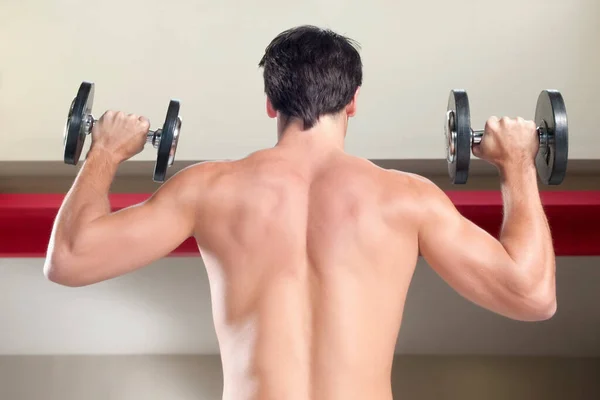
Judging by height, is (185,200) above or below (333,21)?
below

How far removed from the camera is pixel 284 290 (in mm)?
1350

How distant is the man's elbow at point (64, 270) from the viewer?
1.36 m

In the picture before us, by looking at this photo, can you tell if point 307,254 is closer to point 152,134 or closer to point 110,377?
point 152,134

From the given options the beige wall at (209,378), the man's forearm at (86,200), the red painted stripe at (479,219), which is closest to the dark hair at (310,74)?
the man's forearm at (86,200)

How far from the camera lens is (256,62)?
8.95 ft

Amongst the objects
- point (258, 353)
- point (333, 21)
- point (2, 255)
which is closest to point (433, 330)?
point (333, 21)

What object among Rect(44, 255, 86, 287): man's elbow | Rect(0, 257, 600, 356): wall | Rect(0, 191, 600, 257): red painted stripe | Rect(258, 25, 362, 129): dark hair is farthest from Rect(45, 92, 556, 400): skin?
Rect(0, 257, 600, 356): wall

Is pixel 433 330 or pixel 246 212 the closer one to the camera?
pixel 246 212

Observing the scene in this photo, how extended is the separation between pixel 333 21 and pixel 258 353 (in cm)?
164

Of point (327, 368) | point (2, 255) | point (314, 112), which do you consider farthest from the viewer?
point (2, 255)

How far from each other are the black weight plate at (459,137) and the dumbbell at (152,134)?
1.86 feet

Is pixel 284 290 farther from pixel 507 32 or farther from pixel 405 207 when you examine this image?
pixel 507 32

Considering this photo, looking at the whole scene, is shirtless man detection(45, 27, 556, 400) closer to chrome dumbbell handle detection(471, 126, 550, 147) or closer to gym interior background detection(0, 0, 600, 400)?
chrome dumbbell handle detection(471, 126, 550, 147)

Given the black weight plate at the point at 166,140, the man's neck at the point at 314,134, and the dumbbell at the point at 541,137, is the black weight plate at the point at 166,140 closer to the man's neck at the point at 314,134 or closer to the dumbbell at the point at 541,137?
the man's neck at the point at 314,134
